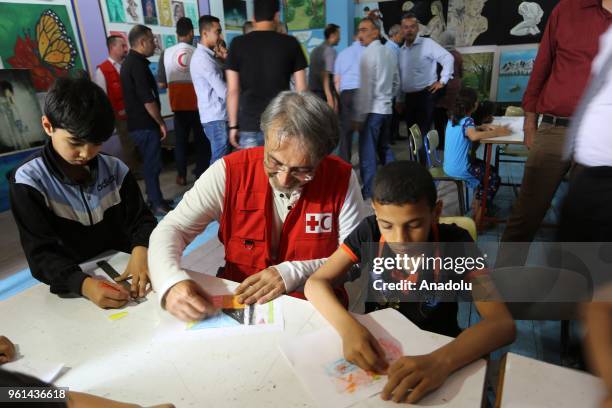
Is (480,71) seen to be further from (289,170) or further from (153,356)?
(153,356)

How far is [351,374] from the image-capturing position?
801 millimetres

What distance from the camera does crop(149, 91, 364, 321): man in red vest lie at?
1141 mm

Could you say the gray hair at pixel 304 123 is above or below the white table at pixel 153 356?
above

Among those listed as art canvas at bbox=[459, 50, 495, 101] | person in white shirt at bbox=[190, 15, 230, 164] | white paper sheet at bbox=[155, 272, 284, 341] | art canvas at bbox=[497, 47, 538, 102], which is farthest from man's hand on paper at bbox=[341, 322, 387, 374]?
art canvas at bbox=[497, 47, 538, 102]

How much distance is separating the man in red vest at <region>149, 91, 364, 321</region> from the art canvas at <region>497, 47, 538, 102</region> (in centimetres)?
645

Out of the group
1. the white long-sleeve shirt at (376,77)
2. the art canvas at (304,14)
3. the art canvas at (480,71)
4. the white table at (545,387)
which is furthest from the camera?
the art canvas at (304,14)

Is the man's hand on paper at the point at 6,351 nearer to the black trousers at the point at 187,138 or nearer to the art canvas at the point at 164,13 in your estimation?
the black trousers at the point at 187,138

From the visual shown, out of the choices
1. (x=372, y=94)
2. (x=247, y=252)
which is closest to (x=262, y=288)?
(x=247, y=252)

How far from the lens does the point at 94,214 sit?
4.58 feet

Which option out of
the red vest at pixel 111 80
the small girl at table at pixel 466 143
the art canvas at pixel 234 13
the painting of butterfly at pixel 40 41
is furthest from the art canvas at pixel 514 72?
the painting of butterfly at pixel 40 41

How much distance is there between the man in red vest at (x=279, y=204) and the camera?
1.14 m

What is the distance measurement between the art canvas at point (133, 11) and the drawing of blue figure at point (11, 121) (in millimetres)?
1631

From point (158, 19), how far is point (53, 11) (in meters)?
1.36

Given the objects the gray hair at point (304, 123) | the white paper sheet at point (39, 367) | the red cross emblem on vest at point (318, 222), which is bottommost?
the white paper sheet at point (39, 367)
